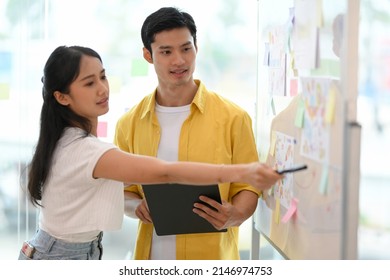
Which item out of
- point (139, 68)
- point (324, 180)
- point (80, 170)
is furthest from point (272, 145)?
point (139, 68)

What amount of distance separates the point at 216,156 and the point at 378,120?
123cm

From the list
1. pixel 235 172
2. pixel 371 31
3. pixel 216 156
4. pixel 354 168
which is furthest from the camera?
pixel 371 31

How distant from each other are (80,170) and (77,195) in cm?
8

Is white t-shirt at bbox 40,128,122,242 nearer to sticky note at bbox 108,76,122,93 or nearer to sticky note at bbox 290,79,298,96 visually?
sticky note at bbox 290,79,298,96

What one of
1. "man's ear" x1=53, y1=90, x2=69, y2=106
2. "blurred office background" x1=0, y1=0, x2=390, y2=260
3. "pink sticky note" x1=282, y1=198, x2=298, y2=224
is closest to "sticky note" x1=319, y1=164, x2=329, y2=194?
"pink sticky note" x1=282, y1=198, x2=298, y2=224

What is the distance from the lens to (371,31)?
9.02 ft

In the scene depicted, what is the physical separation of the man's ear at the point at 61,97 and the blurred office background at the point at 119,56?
1151mm

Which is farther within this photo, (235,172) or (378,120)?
(378,120)

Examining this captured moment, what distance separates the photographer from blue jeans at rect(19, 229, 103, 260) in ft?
5.28

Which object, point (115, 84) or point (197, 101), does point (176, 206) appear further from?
point (115, 84)

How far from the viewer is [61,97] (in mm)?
1652

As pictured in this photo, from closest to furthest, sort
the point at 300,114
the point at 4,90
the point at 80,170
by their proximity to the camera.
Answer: the point at 80,170 < the point at 300,114 < the point at 4,90
